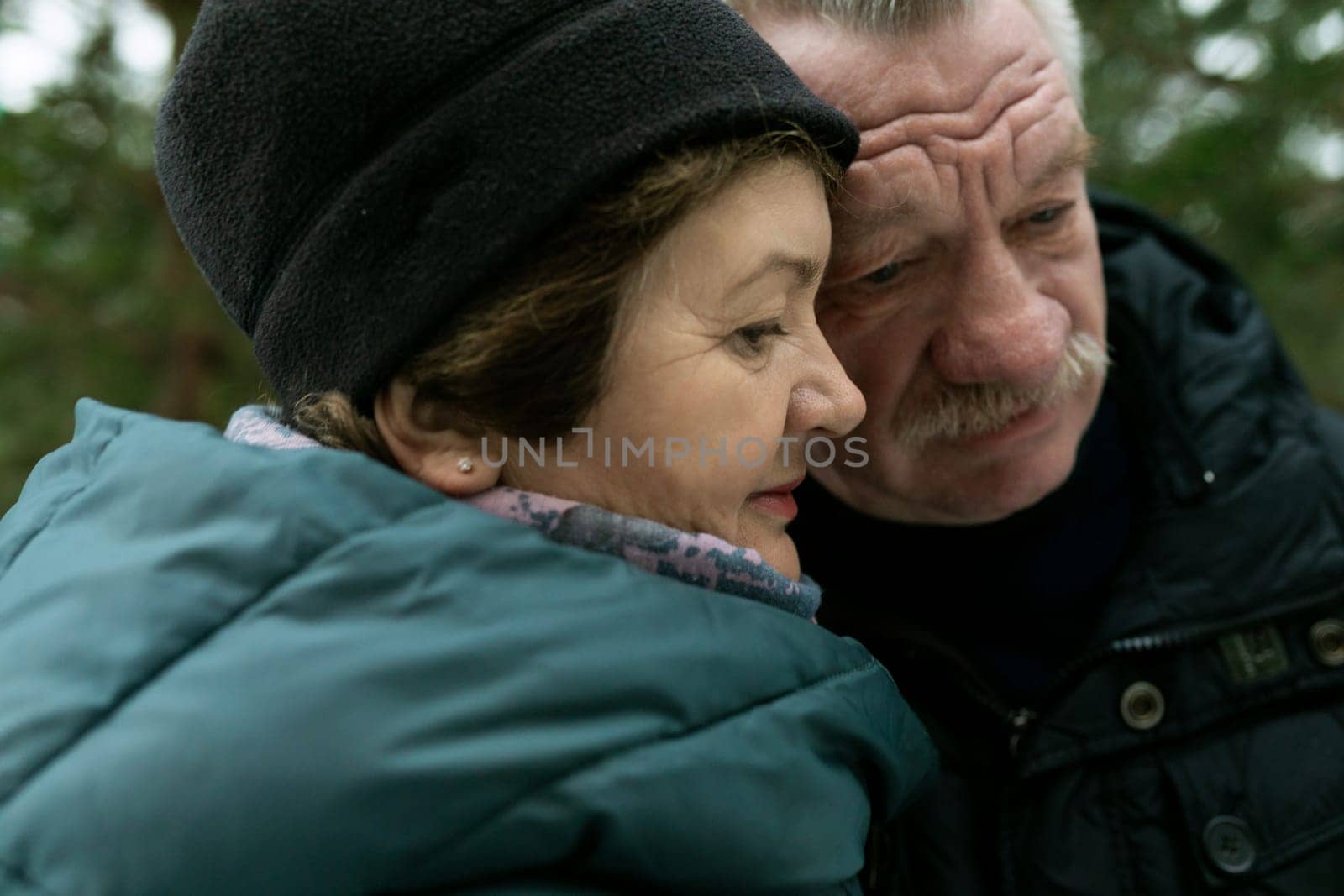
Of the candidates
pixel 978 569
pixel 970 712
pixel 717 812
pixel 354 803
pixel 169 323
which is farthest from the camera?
pixel 169 323

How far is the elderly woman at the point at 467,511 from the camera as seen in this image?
100 centimetres

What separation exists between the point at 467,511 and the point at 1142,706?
3.86 feet

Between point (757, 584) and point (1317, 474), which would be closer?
point (757, 584)

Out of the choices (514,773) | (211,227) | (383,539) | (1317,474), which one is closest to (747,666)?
(514,773)

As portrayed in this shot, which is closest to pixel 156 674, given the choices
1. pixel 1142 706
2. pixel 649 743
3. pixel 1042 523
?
pixel 649 743

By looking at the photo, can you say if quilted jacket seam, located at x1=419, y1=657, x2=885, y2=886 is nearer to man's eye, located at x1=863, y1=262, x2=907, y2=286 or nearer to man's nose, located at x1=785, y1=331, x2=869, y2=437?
man's nose, located at x1=785, y1=331, x2=869, y2=437

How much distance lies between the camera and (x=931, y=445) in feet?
6.42

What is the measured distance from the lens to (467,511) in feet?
3.84

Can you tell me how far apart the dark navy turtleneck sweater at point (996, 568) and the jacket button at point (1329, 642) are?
1.07ft

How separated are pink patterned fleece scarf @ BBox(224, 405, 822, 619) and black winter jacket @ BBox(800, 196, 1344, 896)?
25.1 inches

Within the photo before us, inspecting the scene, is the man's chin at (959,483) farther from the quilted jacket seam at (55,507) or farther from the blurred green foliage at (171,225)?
the quilted jacket seam at (55,507)

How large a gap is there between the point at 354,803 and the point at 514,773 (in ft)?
0.44

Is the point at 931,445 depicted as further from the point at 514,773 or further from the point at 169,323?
the point at 169,323

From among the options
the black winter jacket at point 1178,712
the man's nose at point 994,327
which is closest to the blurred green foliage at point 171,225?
the black winter jacket at point 1178,712
